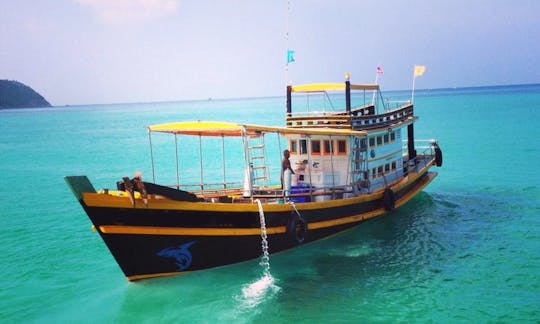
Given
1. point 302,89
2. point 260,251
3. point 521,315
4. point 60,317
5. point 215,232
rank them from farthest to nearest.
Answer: point 302,89 < point 260,251 < point 215,232 < point 60,317 < point 521,315

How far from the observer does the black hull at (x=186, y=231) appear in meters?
11.2

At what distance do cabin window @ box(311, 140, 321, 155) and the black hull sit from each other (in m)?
2.43

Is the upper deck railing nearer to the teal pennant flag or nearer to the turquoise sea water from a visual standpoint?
the teal pennant flag

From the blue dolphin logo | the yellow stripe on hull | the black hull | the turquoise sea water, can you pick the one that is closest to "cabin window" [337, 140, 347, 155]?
the yellow stripe on hull

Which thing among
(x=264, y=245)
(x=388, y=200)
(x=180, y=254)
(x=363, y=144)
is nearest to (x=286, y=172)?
(x=264, y=245)

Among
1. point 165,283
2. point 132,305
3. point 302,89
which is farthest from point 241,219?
point 302,89

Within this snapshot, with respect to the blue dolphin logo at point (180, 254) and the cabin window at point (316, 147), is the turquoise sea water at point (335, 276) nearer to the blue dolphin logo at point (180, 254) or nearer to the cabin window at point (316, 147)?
the blue dolphin logo at point (180, 254)

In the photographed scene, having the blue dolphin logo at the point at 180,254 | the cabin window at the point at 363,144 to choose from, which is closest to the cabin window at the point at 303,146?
the cabin window at the point at 363,144

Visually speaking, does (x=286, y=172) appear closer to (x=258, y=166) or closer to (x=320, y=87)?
(x=320, y=87)

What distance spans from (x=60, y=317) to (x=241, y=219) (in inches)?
190

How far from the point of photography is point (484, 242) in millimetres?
15188

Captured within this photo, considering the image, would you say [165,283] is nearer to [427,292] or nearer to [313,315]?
[313,315]

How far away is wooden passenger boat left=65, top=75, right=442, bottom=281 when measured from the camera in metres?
11.3

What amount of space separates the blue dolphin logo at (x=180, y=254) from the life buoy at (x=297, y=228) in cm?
283
